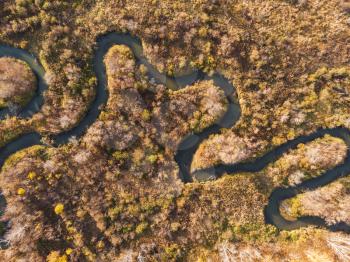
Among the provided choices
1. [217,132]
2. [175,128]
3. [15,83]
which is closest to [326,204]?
[217,132]

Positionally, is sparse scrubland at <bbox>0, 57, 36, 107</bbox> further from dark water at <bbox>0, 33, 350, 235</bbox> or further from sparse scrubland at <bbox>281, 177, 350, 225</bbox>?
sparse scrubland at <bbox>281, 177, 350, 225</bbox>

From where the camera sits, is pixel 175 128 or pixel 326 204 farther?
pixel 175 128

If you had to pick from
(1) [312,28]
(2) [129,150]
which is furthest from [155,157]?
(1) [312,28]

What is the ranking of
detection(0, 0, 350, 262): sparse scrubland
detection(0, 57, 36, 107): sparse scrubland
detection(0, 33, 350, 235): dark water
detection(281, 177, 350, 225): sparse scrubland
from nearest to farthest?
detection(0, 57, 36, 107): sparse scrubland, detection(0, 0, 350, 262): sparse scrubland, detection(281, 177, 350, 225): sparse scrubland, detection(0, 33, 350, 235): dark water

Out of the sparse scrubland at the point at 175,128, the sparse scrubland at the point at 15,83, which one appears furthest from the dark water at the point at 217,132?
the sparse scrubland at the point at 15,83

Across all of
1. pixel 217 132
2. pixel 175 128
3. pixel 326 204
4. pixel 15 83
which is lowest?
pixel 326 204

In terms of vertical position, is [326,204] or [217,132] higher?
[217,132]

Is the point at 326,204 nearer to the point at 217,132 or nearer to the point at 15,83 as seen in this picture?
the point at 217,132

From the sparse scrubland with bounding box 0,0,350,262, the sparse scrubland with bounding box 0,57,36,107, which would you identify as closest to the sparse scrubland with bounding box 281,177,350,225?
the sparse scrubland with bounding box 0,0,350,262

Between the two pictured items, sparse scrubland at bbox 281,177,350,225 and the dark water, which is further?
the dark water
